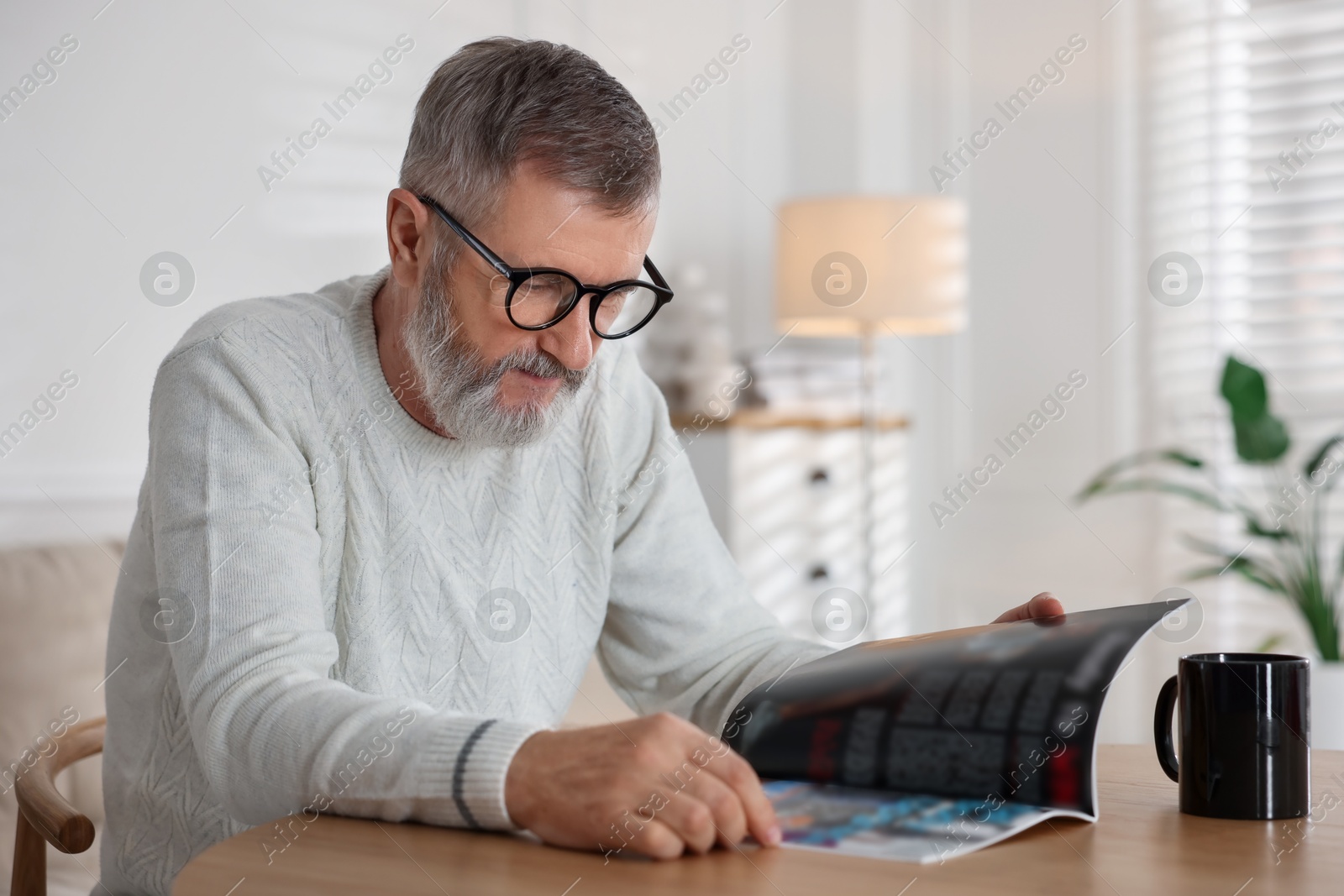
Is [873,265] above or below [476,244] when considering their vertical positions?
above

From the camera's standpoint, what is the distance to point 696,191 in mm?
3912

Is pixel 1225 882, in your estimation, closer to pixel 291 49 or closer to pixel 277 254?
pixel 277 254

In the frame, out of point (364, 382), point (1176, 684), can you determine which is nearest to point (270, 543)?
point (364, 382)

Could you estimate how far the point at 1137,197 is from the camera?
3566 millimetres

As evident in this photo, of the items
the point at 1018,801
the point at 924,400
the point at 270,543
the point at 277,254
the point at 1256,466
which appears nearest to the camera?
the point at 1018,801

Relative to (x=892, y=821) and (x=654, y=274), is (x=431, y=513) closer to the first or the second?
(x=654, y=274)

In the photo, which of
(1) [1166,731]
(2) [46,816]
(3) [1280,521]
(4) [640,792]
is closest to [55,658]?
(2) [46,816]

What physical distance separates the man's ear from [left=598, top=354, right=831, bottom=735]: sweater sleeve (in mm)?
294

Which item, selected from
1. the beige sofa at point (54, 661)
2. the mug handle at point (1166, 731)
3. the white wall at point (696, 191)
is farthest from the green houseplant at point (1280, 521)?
the beige sofa at point (54, 661)

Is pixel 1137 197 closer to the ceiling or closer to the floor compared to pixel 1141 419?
closer to the ceiling

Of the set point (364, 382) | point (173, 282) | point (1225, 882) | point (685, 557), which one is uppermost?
point (173, 282)

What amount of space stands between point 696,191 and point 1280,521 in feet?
6.37

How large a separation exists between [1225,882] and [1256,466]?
9.36 feet

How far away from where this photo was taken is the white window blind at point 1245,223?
3244 millimetres
